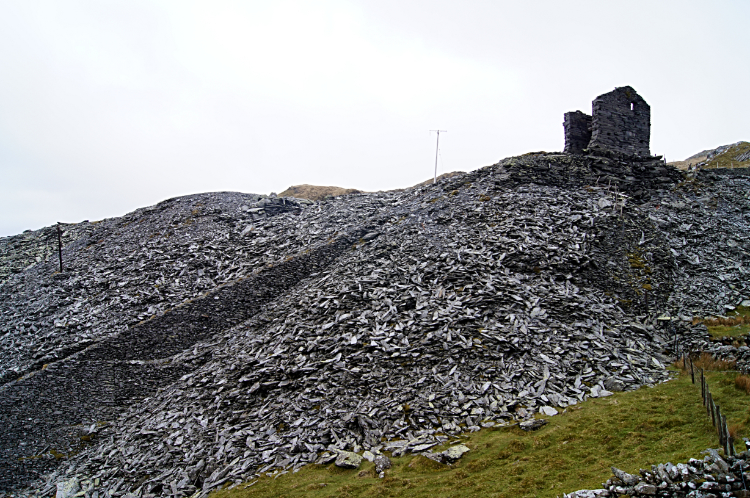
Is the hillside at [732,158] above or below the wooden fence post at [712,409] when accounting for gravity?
above

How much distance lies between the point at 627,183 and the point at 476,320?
75.8 ft

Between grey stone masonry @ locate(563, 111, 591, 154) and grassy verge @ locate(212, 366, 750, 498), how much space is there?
90.4 ft

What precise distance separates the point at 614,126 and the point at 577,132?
2.97 m

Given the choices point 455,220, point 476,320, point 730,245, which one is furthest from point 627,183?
point 476,320

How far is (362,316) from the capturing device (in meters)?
22.7

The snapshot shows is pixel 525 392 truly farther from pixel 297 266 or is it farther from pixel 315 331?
pixel 297 266

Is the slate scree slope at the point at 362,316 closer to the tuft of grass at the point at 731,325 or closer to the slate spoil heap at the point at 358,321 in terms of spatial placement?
the slate spoil heap at the point at 358,321

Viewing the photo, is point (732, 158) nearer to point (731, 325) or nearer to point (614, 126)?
point (614, 126)

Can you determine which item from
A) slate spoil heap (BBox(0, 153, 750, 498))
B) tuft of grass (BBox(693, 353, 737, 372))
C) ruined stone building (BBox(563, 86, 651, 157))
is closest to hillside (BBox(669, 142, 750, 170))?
ruined stone building (BBox(563, 86, 651, 157))

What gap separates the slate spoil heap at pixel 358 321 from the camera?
1728 cm

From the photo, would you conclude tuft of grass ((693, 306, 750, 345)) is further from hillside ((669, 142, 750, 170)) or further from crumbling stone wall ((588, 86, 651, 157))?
hillside ((669, 142, 750, 170))

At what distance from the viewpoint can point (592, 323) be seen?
21391 millimetres

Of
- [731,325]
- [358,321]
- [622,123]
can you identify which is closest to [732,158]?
[622,123]

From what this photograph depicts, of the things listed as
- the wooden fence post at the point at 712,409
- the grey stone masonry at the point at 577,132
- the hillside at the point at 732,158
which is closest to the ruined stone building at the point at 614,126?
the grey stone masonry at the point at 577,132
